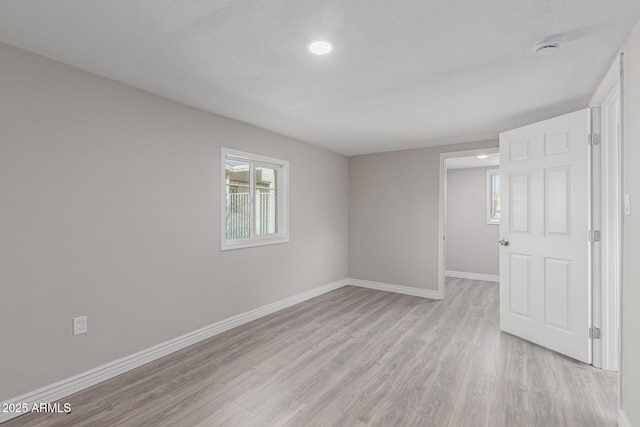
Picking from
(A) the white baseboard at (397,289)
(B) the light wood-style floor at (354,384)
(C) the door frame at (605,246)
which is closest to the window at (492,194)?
(A) the white baseboard at (397,289)

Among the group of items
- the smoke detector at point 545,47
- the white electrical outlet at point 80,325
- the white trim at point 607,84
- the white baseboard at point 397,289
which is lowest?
the white baseboard at point 397,289

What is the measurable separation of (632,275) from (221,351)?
3.00m

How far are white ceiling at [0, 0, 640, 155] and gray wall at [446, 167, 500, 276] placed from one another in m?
2.98

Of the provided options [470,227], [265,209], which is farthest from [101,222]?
[470,227]

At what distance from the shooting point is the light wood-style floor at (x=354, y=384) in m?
1.92

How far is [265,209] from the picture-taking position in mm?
4055

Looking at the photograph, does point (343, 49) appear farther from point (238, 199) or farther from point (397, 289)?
point (397, 289)

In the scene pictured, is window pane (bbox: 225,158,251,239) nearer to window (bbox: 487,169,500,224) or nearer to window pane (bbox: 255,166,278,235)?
window pane (bbox: 255,166,278,235)

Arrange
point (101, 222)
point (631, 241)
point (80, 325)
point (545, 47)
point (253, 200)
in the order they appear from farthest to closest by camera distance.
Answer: point (253, 200)
point (101, 222)
point (80, 325)
point (545, 47)
point (631, 241)

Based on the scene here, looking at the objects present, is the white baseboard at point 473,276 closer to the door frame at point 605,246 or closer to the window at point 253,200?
the door frame at point 605,246

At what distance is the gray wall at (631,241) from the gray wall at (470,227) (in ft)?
14.0

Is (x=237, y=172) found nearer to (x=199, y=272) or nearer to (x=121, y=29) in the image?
(x=199, y=272)

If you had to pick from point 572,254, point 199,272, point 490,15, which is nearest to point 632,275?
point 572,254

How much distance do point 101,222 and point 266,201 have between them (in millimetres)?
1988
